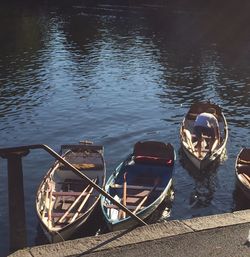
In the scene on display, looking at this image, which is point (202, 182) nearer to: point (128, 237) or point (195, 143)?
point (195, 143)

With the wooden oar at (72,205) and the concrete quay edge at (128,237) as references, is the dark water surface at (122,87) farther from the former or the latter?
the concrete quay edge at (128,237)

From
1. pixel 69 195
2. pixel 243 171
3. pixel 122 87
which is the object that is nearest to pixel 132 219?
pixel 69 195

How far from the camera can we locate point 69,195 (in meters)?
19.7

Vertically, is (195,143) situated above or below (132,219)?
below

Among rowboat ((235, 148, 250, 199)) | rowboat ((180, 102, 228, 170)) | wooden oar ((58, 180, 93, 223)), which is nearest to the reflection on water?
→ rowboat ((180, 102, 228, 170))

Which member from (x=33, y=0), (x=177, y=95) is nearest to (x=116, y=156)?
(x=177, y=95)

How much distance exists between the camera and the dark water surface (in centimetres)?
2438

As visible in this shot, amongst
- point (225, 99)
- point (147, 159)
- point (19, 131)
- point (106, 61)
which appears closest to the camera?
point (147, 159)

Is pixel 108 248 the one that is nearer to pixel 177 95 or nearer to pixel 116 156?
pixel 116 156

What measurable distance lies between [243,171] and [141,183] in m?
4.88

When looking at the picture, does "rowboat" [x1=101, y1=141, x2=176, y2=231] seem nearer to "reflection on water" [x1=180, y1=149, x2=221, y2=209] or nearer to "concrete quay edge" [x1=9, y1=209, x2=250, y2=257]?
"reflection on water" [x1=180, y1=149, x2=221, y2=209]

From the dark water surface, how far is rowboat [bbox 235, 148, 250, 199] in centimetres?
104

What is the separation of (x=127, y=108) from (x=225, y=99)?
9.20 meters

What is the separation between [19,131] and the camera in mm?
32125
